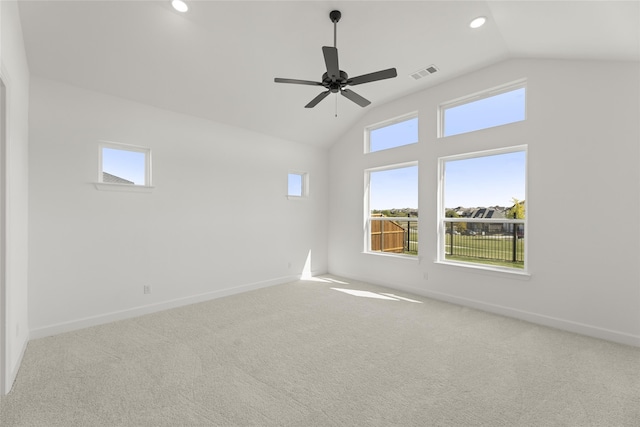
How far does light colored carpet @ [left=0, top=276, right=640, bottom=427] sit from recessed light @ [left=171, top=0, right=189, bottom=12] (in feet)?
10.6

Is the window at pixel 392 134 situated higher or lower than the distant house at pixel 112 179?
higher

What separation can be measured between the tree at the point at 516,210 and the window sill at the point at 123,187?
15.5ft

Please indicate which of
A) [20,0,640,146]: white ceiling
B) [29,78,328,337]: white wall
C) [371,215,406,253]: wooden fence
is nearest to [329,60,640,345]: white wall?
[20,0,640,146]: white ceiling

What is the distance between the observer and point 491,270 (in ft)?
12.8

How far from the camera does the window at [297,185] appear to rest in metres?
5.71

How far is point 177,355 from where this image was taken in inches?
107

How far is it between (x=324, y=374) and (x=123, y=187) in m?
3.19

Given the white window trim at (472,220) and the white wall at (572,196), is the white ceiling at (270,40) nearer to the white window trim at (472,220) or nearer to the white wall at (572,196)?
the white wall at (572,196)

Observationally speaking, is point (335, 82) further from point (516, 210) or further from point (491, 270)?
point (491, 270)

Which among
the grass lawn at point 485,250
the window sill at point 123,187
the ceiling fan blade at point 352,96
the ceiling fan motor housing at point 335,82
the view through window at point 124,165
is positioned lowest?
the grass lawn at point 485,250

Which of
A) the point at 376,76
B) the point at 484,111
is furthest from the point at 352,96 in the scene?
the point at 484,111

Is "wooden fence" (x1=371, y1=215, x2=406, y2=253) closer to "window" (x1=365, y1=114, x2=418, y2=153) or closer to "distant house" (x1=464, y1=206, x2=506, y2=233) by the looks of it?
"distant house" (x1=464, y1=206, x2=506, y2=233)

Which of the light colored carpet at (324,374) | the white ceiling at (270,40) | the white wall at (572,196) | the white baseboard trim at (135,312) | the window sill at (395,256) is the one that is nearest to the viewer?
the light colored carpet at (324,374)

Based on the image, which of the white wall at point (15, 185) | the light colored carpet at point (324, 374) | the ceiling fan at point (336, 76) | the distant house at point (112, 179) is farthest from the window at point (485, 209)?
the white wall at point (15, 185)
